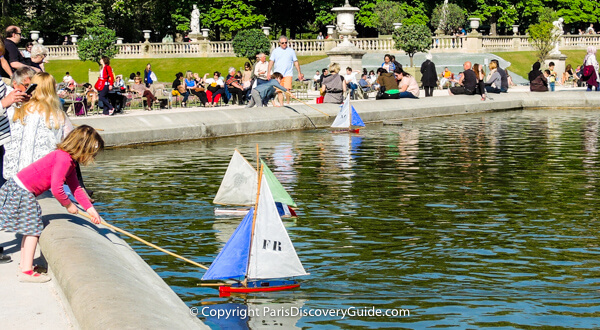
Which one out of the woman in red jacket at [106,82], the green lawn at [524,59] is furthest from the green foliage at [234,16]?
the woman in red jacket at [106,82]

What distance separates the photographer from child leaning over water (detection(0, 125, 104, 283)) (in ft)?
25.3

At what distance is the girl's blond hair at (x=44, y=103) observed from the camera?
355 inches

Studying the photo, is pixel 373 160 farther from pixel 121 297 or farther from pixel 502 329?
pixel 121 297

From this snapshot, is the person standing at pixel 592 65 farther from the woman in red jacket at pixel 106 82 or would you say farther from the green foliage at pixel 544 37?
the green foliage at pixel 544 37

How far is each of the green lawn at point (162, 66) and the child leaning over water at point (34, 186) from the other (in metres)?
54.3

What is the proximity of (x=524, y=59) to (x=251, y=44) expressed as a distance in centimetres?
1843

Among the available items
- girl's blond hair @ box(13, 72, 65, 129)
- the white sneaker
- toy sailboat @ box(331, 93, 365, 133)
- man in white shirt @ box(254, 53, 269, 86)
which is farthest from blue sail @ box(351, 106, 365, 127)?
the white sneaker

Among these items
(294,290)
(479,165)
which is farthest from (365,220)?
(479,165)

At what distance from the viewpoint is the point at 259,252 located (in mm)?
8086

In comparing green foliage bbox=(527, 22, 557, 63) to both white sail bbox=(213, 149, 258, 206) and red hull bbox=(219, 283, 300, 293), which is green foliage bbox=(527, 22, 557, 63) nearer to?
white sail bbox=(213, 149, 258, 206)

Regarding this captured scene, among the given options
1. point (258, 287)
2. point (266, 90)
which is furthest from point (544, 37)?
point (258, 287)

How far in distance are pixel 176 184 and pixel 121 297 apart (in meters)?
8.52

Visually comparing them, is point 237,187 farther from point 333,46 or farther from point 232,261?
point 333,46

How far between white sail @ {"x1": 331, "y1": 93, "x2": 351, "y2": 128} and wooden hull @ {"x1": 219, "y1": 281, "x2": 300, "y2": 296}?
571 inches
